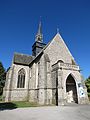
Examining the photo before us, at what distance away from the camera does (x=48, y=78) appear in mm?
20234

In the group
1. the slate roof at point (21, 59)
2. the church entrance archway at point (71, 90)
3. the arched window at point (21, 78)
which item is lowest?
the church entrance archway at point (71, 90)

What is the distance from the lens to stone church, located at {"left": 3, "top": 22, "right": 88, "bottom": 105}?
19.0 m

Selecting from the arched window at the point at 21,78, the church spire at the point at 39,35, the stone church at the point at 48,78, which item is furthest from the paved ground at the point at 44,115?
the church spire at the point at 39,35

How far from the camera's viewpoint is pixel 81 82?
20.5 m

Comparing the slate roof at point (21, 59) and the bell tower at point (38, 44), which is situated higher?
the bell tower at point (38, 44)

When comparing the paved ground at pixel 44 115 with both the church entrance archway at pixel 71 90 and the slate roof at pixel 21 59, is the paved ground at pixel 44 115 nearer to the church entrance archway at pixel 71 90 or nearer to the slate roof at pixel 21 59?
the church entrance archway at pixel 71 90

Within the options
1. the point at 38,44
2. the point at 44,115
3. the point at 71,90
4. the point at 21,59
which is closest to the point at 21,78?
the point at 21,59

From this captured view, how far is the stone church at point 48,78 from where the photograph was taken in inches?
749

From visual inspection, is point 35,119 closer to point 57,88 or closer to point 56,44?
point 57,88

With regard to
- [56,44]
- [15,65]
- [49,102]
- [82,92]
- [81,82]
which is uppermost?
[56,44]

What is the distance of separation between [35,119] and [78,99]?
1268cm

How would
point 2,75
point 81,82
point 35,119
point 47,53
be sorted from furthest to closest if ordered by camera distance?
point 2,75, point 47,53, point 81,82, point 35,119

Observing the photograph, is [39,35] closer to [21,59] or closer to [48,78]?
[21,59]

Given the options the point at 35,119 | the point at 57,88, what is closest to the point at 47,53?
the point at 57,88
